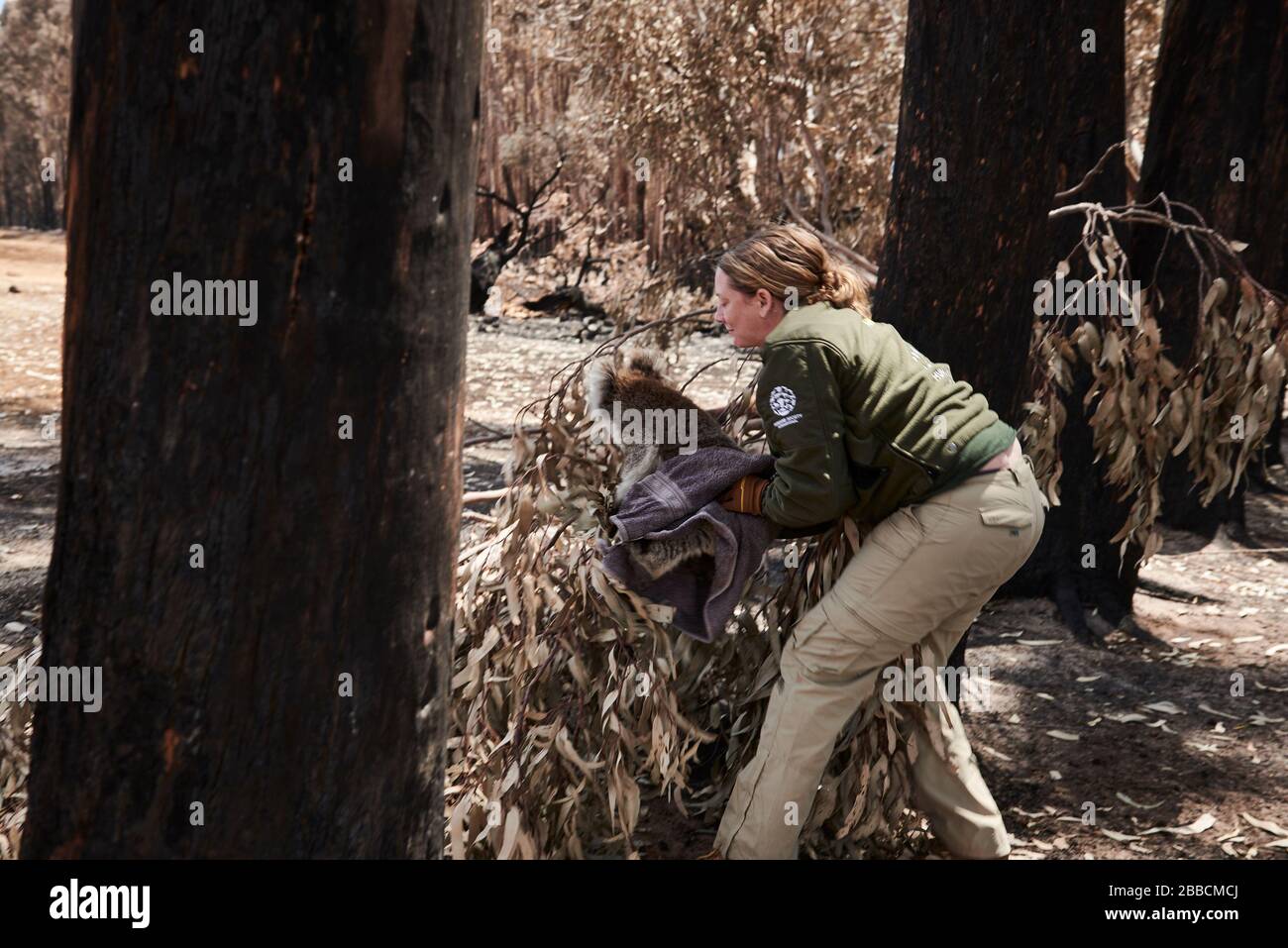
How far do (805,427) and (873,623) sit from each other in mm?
591

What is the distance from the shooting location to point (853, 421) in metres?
3.31

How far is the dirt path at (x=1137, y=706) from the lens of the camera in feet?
14.2

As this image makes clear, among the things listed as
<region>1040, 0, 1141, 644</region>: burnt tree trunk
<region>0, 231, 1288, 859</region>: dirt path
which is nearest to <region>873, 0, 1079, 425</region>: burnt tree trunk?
<region>0, 231, 1288, 859</region>: dirt path

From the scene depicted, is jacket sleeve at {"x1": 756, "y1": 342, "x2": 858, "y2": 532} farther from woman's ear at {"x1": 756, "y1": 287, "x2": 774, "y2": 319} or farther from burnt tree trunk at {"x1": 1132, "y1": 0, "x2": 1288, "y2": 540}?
burnt tree trunk at {"x1": 1132, "y1": 0, "x2": 1288, "y2": 540}

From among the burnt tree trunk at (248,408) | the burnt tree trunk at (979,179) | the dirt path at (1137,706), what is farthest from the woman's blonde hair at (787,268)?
the dirt path at (1137,706)

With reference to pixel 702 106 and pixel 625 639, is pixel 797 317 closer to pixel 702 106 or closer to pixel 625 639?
pixel 625 639

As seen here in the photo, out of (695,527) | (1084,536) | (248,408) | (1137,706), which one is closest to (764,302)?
(695,527)

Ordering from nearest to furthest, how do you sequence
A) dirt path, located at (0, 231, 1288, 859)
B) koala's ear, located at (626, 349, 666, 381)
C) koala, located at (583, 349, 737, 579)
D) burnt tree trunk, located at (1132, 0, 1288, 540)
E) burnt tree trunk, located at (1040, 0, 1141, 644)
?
koala, located at (583, 349, 737, 579) → koala's ear, located at (626, 349, 666, 381) → dirt path, located at (0, 231, 1288, 859) → burnt tree trunk, located at (1040, 0, 1141, 644) → burnt tree trunk, located at (1132, 0, 1288, 540)

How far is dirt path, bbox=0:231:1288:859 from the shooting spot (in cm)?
434

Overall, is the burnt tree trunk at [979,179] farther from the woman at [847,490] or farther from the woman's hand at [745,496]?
the woman's hand at [745,496]

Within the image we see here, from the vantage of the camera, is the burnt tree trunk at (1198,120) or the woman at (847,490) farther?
the burnt tree trunk at (1198,120)

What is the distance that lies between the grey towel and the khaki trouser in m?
0.23

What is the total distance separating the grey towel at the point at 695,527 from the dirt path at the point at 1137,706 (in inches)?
33.3
